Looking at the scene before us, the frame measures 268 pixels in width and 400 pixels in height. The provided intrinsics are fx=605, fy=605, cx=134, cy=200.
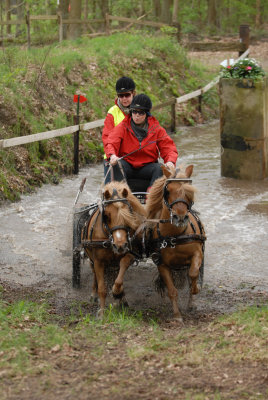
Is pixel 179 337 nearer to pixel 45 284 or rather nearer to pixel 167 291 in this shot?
pixel 167 291

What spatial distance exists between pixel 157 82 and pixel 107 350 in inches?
663

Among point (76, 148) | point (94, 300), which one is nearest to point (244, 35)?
point (76, 148)

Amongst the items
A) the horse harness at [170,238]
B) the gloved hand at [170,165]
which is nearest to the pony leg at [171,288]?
the horse harness at [170,238]

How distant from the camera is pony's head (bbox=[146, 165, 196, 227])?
6145mm

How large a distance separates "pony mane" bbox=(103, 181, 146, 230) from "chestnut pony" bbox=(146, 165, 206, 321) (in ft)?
0.39

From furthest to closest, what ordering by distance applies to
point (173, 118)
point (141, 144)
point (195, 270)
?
point (173, 118) → point (141, 144) → point (195, 270)

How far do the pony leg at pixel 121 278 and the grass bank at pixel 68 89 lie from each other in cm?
550

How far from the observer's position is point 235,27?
45719 mm

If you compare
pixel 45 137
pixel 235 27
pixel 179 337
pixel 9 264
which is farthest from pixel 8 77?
pixel 235 27

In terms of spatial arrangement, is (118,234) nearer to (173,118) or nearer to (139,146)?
(139,146)

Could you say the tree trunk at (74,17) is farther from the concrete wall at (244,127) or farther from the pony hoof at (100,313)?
the pony hoof at (100,313)

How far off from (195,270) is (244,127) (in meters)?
7.85

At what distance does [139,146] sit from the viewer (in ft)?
26.1

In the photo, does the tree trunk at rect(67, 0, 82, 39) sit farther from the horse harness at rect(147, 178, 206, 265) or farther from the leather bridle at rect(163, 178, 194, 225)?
the leather bridle at rect(163, 178, 194, 225)
